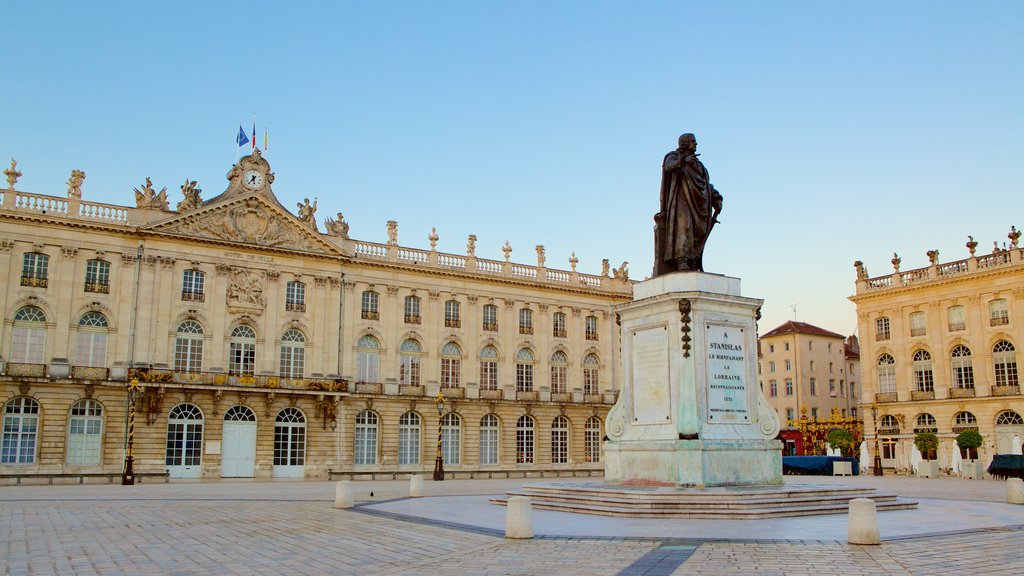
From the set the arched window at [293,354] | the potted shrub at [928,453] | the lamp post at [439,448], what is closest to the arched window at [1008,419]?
the potted shrub at [928,453]

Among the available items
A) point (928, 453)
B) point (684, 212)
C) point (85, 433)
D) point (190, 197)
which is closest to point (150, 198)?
point (190, 197)

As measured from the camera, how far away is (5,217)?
37.6m

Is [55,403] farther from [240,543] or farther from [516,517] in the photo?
[516,517]

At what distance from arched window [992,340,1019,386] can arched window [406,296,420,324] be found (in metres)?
31.8

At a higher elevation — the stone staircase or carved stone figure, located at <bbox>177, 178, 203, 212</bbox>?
carved stone figure, located at <bbox>177, 178, 203, 212</bbox>

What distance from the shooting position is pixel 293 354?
43.7m

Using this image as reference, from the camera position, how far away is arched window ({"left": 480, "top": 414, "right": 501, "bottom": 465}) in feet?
159

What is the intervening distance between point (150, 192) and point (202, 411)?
34.3 feet

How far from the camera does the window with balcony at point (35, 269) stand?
38.0m

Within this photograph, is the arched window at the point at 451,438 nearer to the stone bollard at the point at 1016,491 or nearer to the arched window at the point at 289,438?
the arched window at the point at 289,438

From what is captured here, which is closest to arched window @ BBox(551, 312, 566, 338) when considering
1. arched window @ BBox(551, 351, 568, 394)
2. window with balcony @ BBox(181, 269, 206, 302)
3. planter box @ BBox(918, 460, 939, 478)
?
arched window @ BBox(551, 351, 568, 394)

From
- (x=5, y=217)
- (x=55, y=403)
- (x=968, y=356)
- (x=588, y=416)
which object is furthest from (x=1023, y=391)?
(x=5, y=217)

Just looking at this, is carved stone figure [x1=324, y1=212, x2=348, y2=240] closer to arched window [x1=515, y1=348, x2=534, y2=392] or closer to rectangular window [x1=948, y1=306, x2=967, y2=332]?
arched window [x1=515, y1=348, x2=534, y2=392]

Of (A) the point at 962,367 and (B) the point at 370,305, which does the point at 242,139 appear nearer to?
(B) the point at 370,305
